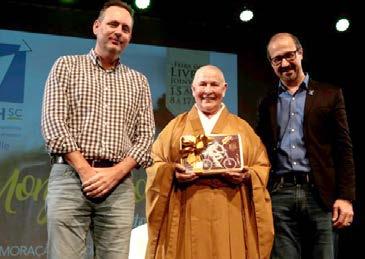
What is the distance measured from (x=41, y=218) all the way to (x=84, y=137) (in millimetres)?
2367

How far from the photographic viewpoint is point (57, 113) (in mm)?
2012

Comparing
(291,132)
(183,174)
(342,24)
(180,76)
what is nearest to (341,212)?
(291,132)

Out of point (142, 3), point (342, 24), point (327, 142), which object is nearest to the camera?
point (327, 142)

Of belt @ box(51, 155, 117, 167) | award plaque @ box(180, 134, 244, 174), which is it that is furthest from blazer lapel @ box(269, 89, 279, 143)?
belt @ box(51, 155, 117, 167)

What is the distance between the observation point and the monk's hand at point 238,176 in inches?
97.9

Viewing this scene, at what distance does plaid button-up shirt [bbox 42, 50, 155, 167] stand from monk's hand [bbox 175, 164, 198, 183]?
13.8 inches

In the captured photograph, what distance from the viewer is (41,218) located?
13.8ft

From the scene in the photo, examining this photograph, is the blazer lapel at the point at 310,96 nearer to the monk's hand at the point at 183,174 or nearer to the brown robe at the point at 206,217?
the brown robe at the point at 206,217

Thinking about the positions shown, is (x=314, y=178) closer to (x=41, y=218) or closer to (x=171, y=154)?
(x=171, y=154)

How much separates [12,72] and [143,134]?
238cm

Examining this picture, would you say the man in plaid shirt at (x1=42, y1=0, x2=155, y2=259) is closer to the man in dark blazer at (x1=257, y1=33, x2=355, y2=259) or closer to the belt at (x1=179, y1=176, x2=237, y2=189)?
the belt at (x1=179, y1=176, x2=237, y2=189)

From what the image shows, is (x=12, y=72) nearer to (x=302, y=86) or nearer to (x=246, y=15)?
(x=246, y=15)

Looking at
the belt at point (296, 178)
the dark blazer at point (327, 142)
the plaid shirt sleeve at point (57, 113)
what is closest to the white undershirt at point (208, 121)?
the dark blazer at point (327, 142)

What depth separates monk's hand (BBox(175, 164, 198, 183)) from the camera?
248 centimetres
